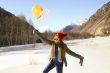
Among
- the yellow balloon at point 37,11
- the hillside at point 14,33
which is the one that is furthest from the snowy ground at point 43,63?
the hillside at point 14,33

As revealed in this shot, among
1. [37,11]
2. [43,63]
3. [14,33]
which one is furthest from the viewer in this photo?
[14,33]

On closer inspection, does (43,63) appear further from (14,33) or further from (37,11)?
(14,33)

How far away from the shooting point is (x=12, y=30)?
95625 mm

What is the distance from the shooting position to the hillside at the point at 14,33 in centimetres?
8419

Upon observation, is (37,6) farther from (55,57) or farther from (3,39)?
(3,39)

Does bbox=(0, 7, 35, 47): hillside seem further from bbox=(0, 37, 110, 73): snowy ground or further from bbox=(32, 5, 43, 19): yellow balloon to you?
bbox=(32, 5, 43, 19): yellow balloon

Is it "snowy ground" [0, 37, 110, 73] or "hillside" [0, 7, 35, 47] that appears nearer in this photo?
"snowy ground" [0, 37, 110, 73]

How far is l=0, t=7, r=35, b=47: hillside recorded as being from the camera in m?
84.2

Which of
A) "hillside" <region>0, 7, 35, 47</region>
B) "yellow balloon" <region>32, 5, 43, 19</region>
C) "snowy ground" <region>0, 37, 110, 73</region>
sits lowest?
"snowy ground" <region>0, 37, 110, 73</region>

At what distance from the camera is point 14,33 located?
3780 inches

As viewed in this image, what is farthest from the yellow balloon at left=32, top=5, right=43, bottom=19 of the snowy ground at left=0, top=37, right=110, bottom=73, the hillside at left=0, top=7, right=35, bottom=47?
the hillside at left=0, top=7, right=35, bottom=47

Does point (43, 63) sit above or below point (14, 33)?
below

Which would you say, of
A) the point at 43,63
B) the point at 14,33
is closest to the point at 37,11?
the point at 43,63

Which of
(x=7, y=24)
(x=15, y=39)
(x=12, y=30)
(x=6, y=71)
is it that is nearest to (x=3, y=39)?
(x=15, y=39)
